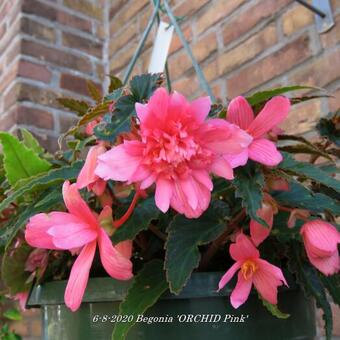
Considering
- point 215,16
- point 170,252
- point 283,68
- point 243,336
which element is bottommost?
point 243,336

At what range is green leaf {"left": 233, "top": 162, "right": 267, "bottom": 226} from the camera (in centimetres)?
35

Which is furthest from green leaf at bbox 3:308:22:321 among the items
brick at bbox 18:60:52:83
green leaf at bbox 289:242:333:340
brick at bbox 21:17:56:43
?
green leaf at bbox 289:242:333:340

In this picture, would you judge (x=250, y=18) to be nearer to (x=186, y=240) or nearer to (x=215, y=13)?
(x=215, y=13)

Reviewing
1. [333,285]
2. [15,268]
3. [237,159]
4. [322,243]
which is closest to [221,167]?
[237,159]

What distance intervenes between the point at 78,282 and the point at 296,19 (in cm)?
91

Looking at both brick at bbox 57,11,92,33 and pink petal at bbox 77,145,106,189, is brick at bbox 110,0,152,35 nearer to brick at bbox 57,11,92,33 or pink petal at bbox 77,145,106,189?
brick at bbox 57,11,92,33

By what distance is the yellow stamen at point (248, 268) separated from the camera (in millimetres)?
400

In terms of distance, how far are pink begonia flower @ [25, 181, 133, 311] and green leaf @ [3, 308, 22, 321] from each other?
45.4 inches

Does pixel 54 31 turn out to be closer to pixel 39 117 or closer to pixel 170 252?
pixel 39 117

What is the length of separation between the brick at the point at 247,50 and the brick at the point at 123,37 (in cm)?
48

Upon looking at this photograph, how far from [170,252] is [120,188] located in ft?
0.50

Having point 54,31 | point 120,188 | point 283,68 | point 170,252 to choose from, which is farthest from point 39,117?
point 170,252

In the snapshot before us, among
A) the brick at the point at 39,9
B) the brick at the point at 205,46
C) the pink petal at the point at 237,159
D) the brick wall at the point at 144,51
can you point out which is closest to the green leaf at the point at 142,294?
the pink petal at the point at 237,159

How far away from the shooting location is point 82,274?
1.16ft
